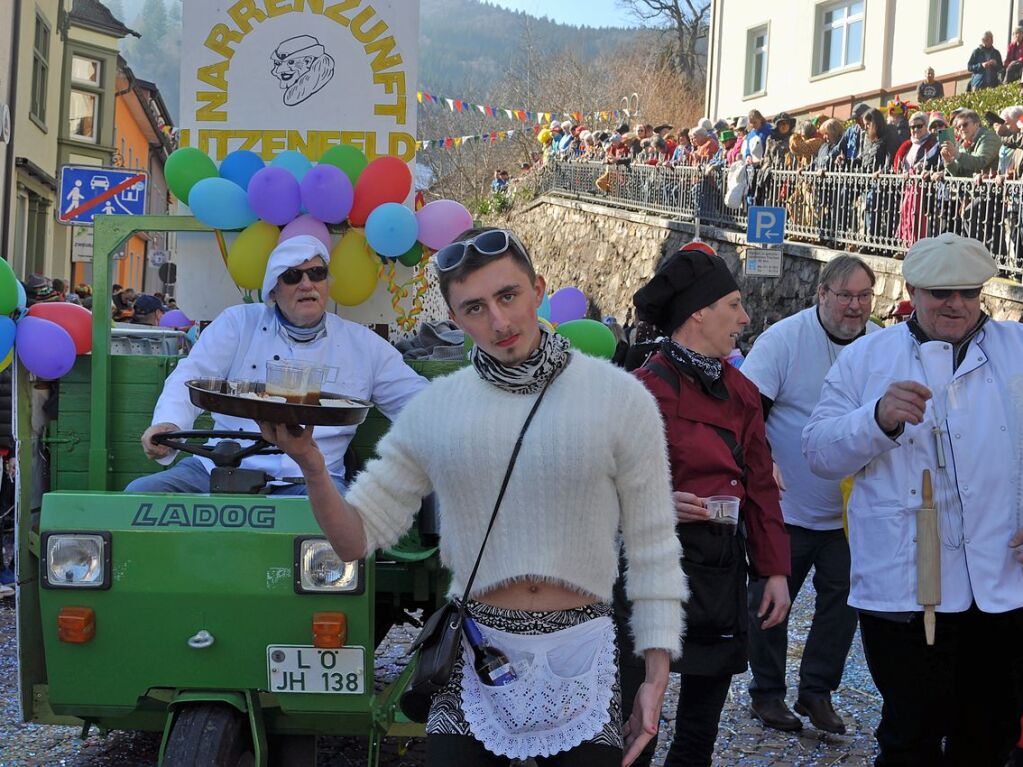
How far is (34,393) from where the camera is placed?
15.7 feet

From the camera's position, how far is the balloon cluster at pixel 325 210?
533 centimetres

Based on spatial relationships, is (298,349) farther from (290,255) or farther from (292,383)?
(292,383)

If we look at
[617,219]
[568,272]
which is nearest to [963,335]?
[617,219]

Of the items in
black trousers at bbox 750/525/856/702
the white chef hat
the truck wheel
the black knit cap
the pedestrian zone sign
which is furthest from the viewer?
the pedestrian zone sign

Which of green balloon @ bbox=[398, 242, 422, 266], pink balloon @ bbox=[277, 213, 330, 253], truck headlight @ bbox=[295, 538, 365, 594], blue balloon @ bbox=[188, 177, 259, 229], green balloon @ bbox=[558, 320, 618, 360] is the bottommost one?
truck headlight @ bbox=[295, 538, 365, 594]

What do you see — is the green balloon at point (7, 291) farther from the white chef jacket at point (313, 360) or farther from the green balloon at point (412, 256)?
the green balloon at point (412, 256)

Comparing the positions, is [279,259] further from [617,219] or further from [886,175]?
[617,219]

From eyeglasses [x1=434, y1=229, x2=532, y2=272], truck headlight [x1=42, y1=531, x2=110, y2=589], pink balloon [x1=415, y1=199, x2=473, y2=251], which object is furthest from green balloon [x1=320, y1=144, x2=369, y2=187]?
eyeglasses [x1=434, y1=229, x2=532, y2=272]

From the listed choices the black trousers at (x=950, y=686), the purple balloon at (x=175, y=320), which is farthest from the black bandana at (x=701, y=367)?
the purple balloon at (x=175, y=320)

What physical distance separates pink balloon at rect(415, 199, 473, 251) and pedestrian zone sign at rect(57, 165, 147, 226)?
739 centimetres

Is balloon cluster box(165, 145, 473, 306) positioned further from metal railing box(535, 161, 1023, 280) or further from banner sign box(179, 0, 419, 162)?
metal railing box(535, 161, 1023, 280)

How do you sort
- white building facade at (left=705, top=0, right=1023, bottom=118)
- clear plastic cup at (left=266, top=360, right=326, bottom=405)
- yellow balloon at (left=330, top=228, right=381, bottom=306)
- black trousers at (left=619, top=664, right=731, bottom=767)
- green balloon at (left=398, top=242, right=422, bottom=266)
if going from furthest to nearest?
white building facade at (left=705, top=0, right=1023, bottom=118), yellow balloon at (left=330, top=228, right=381, bottom=306), green balloon at (left=398, top=242, right=422, bottom=266), black trousers at (left=619, top=664, right=731, bottom=767), clear plastic cup at (left=266, top=360, right=326, bottom=405)

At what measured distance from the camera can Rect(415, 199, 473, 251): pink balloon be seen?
5410mm

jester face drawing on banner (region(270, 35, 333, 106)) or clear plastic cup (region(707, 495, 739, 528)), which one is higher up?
jester face drawing on banner (region(270, 35, 333, 106))
